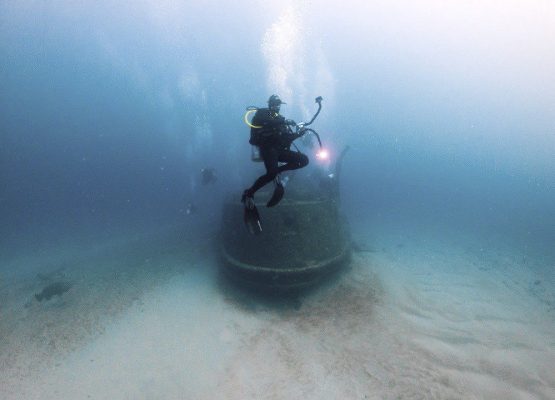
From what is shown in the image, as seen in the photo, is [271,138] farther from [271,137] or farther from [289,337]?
[289,337]

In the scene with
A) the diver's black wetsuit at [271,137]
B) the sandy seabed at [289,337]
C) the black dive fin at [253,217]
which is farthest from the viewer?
the sandy seabed at [289,337]

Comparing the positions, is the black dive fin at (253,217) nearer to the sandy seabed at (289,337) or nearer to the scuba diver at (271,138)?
the scuba diver at (271,138)

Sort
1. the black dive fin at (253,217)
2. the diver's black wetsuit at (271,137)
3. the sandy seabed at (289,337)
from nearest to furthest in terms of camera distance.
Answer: the diver's black wetsuit at (271,137), the black dive fin at (253,217), the sandy seabed at (289,337)

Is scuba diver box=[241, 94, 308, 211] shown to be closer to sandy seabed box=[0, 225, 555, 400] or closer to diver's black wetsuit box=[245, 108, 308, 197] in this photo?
diver's black wetsuit box=[245, 108, 308, 197]

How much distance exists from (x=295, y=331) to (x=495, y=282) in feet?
23.0

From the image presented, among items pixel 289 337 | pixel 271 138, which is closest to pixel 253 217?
pixel 271 138

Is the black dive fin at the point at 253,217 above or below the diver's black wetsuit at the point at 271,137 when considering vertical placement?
below

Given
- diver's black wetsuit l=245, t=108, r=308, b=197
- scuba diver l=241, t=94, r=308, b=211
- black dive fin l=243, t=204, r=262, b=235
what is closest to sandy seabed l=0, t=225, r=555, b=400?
black dive fin l=243, t=204, r=262, b=235

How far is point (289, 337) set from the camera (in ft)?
17.7

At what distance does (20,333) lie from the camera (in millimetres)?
6676

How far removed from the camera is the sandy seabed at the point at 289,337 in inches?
172

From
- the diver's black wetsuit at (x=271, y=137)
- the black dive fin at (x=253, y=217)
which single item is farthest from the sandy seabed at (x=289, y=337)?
the diver's black wetsuit at (x=271, y=137)

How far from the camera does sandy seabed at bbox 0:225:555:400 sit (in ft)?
14.4

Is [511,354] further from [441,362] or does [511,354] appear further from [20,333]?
[20,333]
